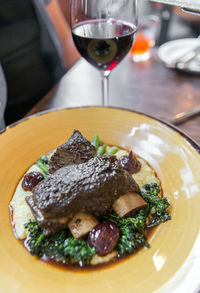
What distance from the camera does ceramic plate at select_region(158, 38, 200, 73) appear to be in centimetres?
242

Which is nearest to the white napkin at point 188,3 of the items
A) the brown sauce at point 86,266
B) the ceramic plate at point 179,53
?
the brown sauce at point 86,266

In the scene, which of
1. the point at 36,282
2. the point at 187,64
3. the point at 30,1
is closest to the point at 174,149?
the point at 36,282

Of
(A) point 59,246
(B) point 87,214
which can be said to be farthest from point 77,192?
(A) point 59,246

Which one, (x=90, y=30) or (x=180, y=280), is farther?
(x=90, y=30)

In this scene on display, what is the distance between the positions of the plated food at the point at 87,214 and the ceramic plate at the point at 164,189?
49 mm

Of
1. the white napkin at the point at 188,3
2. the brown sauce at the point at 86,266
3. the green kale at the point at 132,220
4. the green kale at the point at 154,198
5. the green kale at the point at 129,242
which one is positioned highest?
the white napkin at the point at 188,3

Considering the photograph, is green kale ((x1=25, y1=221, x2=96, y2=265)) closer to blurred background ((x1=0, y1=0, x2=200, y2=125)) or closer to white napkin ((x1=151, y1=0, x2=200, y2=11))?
white napkin ((x1=151, y1=0, x2=200, y2=11))

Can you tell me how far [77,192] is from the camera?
3.70 feet

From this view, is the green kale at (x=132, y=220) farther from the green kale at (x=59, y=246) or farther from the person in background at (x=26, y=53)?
the person in background at (x=26, y=53)

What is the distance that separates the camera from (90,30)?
1.43m

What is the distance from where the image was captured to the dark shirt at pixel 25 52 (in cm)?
248

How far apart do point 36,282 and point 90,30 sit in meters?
1.25

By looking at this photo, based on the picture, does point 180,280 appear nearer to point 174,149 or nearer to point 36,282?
point 36,282

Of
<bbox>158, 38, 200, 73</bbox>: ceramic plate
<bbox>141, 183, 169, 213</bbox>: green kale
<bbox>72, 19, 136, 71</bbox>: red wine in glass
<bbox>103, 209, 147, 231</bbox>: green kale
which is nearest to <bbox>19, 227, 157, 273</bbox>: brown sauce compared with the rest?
<bbox>103, 209, 147, 231</bbox>: green kale
